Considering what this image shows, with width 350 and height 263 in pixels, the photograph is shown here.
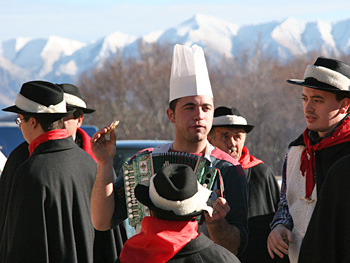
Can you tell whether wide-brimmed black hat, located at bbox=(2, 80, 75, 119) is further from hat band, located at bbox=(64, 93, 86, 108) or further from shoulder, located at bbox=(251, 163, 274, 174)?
shoulder, located at bbox=(251, 163, 274, 174)

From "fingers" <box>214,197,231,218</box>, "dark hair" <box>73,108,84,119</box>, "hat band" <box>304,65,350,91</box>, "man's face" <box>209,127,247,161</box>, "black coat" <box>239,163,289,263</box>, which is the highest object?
"hat band" <box>304,65,350,91</box>

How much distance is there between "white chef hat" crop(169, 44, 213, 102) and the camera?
3.94m

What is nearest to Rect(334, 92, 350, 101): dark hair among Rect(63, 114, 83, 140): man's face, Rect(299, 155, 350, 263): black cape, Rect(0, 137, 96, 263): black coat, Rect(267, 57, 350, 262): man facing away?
Rect(267, 57, 350, 262): man facing away

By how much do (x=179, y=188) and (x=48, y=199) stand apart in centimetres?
154

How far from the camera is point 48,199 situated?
420 centimetres

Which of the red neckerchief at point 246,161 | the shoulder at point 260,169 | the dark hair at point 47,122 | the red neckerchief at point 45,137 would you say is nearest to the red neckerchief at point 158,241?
the red neckerchief at point 45,137

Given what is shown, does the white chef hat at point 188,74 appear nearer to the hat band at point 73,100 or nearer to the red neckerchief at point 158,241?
the red neckerchief at point 158,241

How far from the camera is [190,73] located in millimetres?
3975

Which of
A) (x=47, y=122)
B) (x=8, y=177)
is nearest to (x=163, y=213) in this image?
(x=47, y=122)

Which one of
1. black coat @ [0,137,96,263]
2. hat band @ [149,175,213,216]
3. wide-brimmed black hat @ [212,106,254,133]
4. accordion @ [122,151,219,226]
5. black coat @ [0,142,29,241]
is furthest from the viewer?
wide-brimmed black hat @ [212,106,254,133]

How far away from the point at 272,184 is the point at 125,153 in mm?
2552

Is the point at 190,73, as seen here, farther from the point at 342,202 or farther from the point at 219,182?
the point at 342,202

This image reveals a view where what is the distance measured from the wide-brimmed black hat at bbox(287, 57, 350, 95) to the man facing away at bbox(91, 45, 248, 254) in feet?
2.19

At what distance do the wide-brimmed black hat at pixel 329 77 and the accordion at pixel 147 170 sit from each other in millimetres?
907
